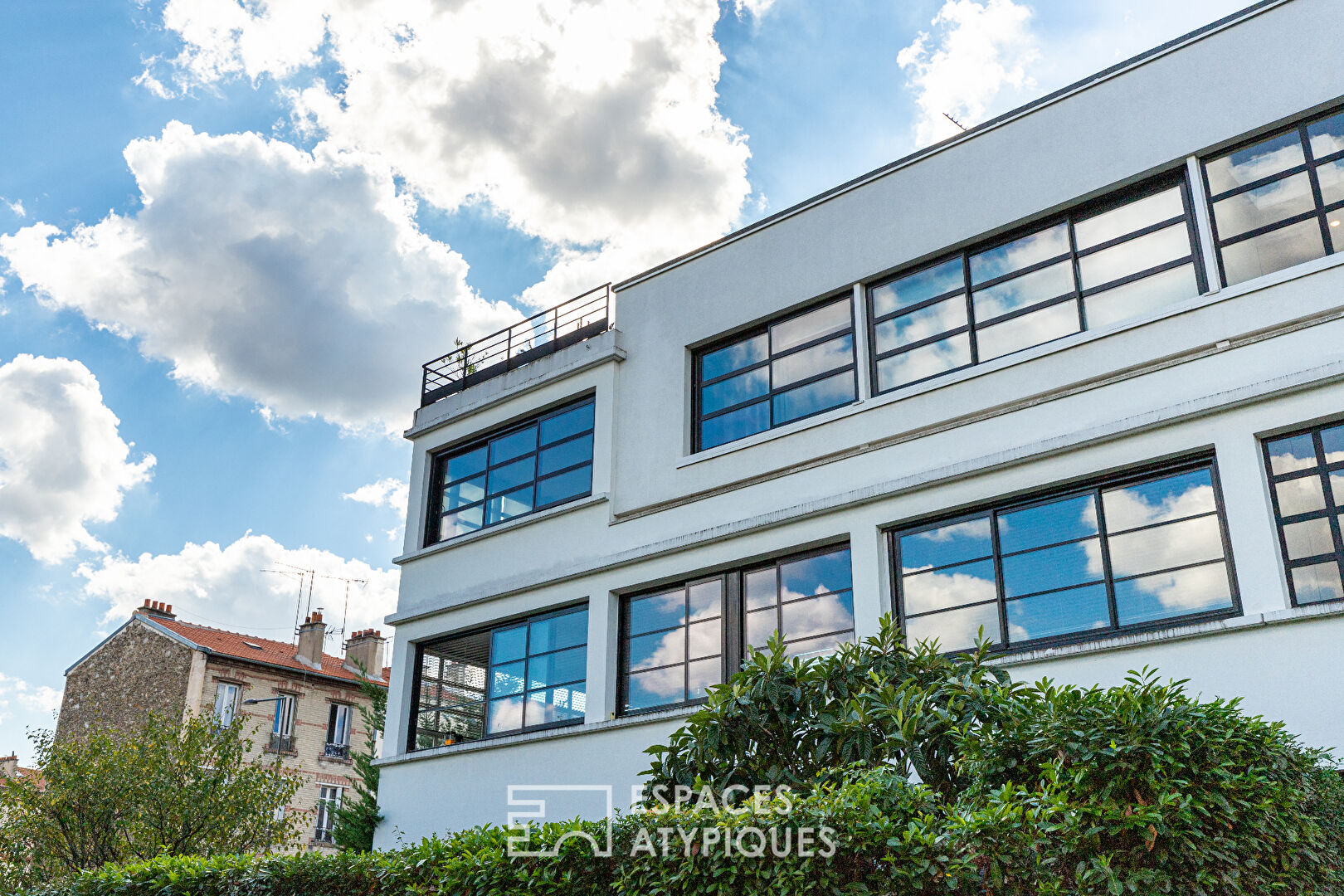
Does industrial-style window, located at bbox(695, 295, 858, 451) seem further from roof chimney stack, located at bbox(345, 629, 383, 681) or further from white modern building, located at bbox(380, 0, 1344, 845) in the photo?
roof chimney stack, located at bbox(345, 629, 383, 681)

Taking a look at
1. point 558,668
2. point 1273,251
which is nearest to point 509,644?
point 558,668

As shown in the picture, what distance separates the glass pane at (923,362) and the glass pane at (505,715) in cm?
721

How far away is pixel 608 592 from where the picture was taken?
1625 cm

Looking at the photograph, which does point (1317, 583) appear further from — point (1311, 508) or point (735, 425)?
point (735, 425)

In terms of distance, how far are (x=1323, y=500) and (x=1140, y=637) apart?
6.85 ft

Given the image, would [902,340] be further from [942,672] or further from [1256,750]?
[1256,750]

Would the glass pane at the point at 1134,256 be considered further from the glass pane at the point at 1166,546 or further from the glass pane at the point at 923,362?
the glass pane at the point at 1166,546

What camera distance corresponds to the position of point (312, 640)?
40031 mm

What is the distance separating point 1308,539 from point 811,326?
679cm

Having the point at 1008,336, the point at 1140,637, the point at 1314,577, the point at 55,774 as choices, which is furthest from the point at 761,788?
the point at 55,774

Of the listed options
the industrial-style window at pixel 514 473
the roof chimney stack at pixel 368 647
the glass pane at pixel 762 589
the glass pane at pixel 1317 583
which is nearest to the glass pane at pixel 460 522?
the industrial-style window at pixel 514 473

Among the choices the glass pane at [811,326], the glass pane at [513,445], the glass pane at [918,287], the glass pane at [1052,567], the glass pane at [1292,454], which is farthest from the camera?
the glass pane at [513,445]

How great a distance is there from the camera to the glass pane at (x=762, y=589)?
14695 mm

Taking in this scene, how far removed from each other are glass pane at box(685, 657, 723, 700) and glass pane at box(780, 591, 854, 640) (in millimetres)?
1065
